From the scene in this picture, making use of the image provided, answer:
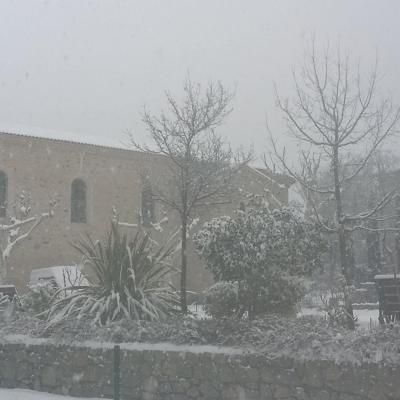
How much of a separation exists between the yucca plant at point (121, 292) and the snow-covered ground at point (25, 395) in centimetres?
105

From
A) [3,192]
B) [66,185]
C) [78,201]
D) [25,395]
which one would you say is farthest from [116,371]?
[78,201]

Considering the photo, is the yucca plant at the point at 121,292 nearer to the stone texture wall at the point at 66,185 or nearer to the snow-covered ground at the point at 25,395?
the snow-covered ground at the point at 25,395

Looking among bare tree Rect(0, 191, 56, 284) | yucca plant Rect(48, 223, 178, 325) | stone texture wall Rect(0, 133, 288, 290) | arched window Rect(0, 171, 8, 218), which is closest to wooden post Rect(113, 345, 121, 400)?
yucca plant Rect(48, 223, 178, 325)

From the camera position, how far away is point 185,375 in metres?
7.83

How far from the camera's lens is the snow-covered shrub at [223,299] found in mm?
10531

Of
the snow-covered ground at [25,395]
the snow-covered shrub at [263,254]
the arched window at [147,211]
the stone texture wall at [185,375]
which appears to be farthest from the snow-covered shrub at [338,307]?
the arched window at [147,211]

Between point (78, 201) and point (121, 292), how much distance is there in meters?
18.3

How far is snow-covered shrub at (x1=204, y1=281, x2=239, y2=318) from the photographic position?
1053 centimetres

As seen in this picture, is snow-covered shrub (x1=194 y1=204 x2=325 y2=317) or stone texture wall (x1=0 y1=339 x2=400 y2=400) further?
snow-covered shrub (x1=194 y1=204 x2=325 y2=317)

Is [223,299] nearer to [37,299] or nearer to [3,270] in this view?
[37,299]

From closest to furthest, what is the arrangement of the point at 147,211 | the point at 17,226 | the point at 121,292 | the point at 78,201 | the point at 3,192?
1. the point at 121,292
2. the point at 17,226
3. the point at 3,192
4. the point at 78,201
5. the point at 147,211

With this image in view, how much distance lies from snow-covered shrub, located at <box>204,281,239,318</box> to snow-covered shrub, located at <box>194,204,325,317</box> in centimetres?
12

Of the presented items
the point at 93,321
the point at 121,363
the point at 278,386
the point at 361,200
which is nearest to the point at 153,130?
the point at 93,321

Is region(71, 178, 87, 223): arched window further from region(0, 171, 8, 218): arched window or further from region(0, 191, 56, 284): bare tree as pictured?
region(0, 171, 8, 218): arched window
